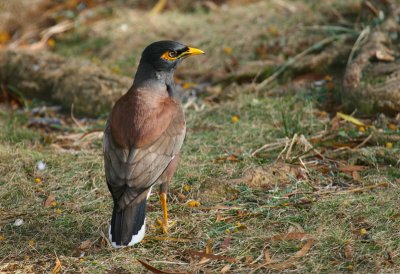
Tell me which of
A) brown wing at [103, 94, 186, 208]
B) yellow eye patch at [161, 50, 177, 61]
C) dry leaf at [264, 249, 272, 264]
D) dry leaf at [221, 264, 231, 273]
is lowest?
dry leaf at [221, 264, 231, 273]

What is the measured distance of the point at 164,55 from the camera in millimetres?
5906

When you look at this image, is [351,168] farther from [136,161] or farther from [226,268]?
[136,161]

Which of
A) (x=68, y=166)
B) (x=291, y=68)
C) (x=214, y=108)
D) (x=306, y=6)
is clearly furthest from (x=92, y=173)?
(x=306, y=6)

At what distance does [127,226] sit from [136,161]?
1.58 ft

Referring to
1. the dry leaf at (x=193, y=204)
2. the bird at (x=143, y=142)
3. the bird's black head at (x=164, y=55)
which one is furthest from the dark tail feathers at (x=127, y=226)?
the bird's black head at (x=164, y=55)

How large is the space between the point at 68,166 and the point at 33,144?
97 cm

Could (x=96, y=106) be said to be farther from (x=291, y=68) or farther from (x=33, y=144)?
(x=291, y=68)

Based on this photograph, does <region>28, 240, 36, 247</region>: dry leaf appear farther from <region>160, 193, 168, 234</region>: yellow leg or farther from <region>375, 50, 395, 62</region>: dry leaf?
<region>375, 50, 395, 62</region>: dry leaf

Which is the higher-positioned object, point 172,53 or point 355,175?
point 172,53

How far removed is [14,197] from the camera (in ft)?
18.9

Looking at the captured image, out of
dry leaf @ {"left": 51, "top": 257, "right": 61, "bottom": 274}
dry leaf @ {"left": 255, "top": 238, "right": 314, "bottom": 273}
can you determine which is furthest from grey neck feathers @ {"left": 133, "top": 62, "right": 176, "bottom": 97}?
dry leaf @ {"left": 255, "top": 238, "right": 314, "bottom": 273}

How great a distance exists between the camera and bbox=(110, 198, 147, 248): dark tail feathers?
15.5 feet

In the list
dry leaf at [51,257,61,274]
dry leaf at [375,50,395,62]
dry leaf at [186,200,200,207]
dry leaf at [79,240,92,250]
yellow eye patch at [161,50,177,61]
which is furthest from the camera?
dry leaf at [375,50,395,62]

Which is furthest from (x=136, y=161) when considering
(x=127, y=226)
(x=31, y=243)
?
(x=31, y=243)
